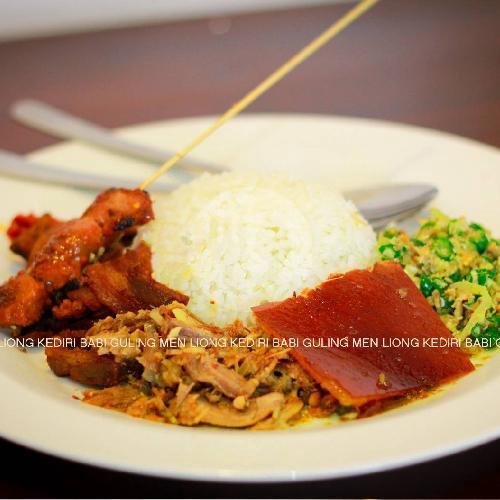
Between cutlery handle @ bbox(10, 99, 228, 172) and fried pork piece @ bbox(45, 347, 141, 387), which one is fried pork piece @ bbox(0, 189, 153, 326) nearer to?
fried pork piece @ bbox(45, 347, 141, 387)

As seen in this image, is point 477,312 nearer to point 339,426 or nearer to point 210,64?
point 339,426

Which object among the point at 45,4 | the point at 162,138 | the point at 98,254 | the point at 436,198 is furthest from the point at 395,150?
the point at 45,4

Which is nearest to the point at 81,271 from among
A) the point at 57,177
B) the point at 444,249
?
the point at 57,177

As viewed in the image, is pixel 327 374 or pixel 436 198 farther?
pixel 436 198

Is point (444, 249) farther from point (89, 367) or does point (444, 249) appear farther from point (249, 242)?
point (89, 367)

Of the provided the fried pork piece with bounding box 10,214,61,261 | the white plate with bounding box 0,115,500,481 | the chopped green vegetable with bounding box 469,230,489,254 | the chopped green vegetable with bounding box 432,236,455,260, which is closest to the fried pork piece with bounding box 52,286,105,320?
the white plate with bounding box 0,115,500,481
